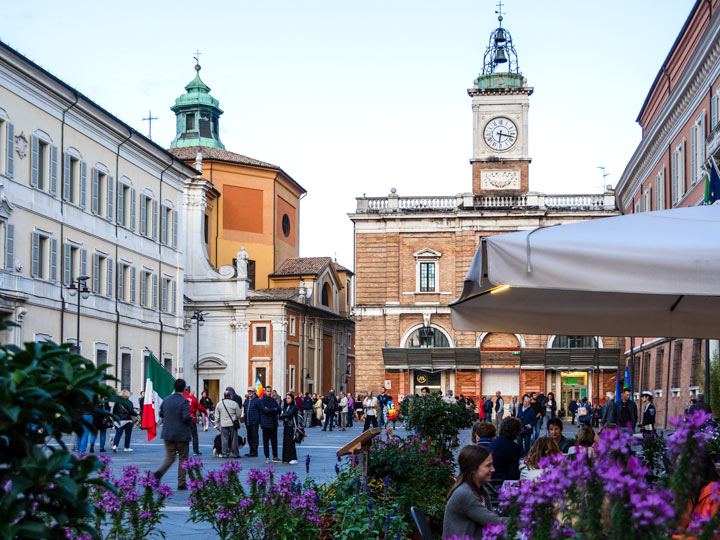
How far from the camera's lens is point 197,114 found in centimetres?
6469

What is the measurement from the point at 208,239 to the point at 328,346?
41.7 ft

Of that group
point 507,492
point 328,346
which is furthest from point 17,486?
point 328,346

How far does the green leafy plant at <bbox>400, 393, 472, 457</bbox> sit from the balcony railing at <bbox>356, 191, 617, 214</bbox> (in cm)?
4165

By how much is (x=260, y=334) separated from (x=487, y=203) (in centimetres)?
1487

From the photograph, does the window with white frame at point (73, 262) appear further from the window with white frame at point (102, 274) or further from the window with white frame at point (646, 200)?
the window with white frame at point (646, 200)

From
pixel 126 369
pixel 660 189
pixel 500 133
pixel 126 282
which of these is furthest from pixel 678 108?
pixel 500 133

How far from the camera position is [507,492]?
3570 millimetres

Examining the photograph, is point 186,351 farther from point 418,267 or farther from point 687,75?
point 687,75

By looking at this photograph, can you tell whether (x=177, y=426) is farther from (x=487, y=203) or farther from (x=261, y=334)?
(x=487, y=203)

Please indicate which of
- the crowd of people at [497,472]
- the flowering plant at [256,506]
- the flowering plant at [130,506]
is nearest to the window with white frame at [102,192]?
the crowd of people at [497,472]

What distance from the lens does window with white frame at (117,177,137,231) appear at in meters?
37.5

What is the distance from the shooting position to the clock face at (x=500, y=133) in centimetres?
5916

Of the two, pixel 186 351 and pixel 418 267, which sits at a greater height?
pixel 418 267

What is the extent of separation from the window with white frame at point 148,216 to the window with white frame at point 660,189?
765 inches
